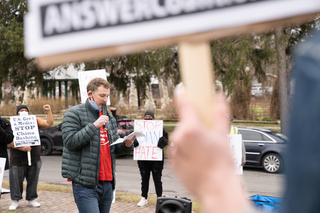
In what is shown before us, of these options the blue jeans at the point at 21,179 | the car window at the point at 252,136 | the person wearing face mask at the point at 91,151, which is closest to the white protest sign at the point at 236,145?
the person wearing face mask at the point at 91,151

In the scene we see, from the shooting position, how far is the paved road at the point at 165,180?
9008 millimetres

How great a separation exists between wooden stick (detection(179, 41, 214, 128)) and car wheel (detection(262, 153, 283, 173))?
11.9m

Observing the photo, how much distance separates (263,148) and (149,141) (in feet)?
19.1

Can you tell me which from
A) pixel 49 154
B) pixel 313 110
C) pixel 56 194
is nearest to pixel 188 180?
pixel 313 110

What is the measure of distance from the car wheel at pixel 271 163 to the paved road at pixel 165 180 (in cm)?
24

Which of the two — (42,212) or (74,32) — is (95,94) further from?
(42,212)

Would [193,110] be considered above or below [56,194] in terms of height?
above

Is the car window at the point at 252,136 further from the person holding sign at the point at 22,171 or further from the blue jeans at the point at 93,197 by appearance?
the blue jeans at the point at 93,197

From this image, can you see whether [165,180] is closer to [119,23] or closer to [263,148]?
[263,148]

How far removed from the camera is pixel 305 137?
1.71 ft

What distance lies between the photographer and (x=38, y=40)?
73 centimetres

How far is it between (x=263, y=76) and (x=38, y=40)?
1419cm

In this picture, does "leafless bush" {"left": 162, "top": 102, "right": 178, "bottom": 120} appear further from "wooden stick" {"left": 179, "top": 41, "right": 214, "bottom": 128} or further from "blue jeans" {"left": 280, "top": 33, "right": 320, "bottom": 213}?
"blue jeans" {"left": 280, "top": 33, "right": 320, "bottom": 213}

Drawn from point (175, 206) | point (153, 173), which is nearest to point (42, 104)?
point (153, 173)
